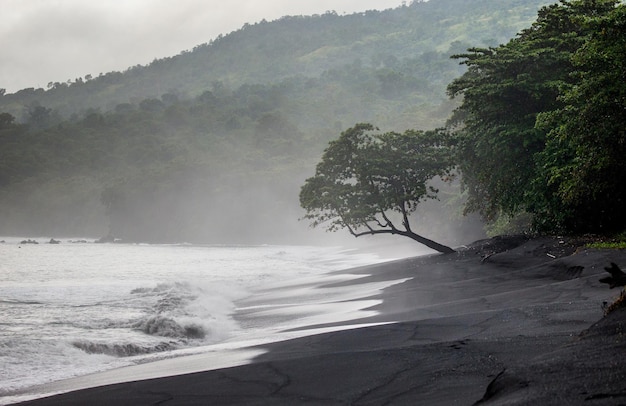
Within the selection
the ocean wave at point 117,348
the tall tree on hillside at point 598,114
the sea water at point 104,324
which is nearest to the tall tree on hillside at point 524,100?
the tall tree on hillside at point 598,114

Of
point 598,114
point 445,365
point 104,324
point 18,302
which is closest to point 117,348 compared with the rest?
point 104,324

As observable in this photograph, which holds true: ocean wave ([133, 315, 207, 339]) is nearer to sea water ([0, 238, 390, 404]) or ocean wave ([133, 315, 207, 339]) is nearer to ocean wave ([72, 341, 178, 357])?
sea water ([0, 238, 390, 404])

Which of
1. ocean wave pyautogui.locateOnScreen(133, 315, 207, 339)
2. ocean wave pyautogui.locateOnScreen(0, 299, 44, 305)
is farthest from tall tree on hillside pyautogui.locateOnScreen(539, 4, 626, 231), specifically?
ocean wave pyautogui.locateOnScreen(0, 299, 44, 305)

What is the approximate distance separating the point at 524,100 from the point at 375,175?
9052 mm

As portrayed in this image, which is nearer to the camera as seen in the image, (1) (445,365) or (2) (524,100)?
(1) (445,365)

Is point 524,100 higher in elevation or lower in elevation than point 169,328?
higher

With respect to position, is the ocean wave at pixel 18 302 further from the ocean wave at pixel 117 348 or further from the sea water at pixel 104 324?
the ocean wave at pixel 117 348

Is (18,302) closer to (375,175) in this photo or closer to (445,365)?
(375,175)

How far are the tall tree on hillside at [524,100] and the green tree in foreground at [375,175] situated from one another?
5.37 m

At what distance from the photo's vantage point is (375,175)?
3209cm

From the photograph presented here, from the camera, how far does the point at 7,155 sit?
181875 mm

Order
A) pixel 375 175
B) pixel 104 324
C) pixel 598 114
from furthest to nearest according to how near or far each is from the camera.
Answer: pixel 375 175 < pixel 598 114 < pixel 104 324

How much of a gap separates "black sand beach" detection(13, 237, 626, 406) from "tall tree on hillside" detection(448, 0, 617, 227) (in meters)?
11.8

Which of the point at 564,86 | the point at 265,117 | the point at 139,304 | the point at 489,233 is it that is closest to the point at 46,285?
the point at 139,304
